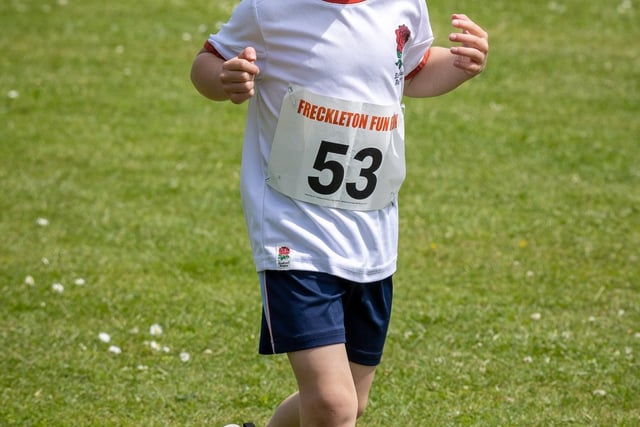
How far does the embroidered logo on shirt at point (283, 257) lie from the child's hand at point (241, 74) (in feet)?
1.50

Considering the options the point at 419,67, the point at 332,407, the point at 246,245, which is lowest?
the point at 246,245

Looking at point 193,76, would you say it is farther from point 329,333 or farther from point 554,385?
point 554,385

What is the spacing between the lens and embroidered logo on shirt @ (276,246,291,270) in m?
2.96

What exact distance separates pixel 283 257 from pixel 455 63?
0.85 meters

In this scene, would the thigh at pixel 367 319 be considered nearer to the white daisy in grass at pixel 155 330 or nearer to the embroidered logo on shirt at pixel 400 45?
the embroidered logo on shirt at pixel 400 45

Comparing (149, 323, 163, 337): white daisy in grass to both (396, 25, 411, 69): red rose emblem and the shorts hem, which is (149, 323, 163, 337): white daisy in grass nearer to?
the shorts hem

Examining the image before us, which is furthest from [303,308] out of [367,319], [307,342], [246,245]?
[246,245]

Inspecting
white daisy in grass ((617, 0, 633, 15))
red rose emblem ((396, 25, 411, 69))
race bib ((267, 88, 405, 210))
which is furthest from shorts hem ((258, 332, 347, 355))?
white daisy in grass ((617, 0, 633, 15))

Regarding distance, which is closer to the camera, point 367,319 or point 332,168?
point 332,168

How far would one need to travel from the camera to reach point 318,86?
9.73 ft

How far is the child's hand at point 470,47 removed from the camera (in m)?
3.14

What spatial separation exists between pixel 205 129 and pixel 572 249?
337cm

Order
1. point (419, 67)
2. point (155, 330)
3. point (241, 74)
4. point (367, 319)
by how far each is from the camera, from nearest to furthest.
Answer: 1. point (241, 74)
2. point (367, 319)
3. point (419, 67)
4. point (155, 330)

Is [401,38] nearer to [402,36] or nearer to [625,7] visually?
[402,36]
